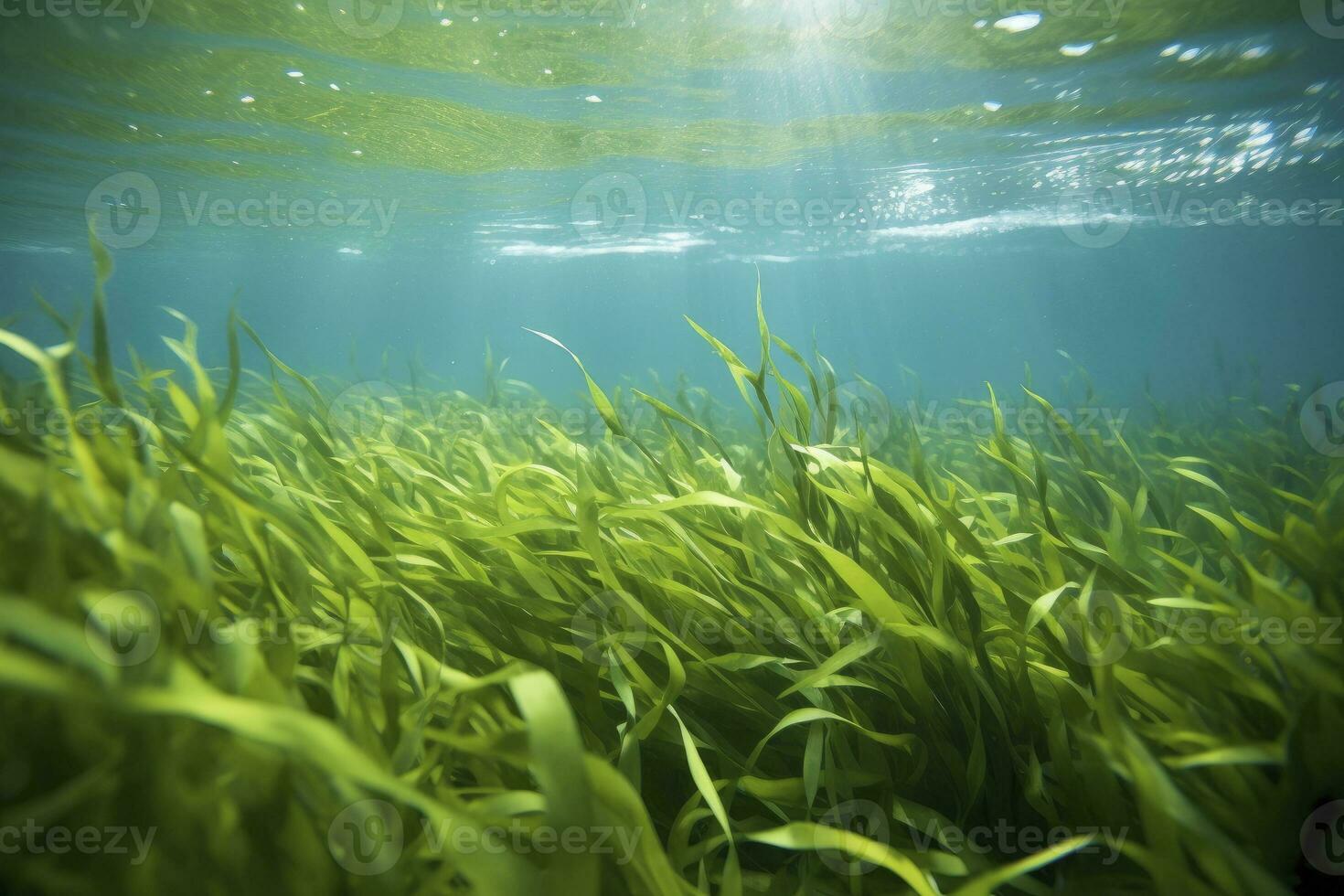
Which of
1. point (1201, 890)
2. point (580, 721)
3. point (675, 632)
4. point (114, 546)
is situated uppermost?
point (114, 546)

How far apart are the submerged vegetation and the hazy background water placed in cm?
248

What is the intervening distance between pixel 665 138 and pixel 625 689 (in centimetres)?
1414

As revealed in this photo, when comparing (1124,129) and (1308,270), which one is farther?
(1308,270)

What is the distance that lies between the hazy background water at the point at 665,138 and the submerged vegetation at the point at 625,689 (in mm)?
2478

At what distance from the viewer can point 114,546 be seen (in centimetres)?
103

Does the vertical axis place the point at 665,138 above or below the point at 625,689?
above

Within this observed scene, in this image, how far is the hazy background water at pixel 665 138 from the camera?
8.83 metres

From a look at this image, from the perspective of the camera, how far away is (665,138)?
1347 centimetres

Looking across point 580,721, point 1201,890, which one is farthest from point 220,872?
point 1201,890

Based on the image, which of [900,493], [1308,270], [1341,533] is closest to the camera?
[900,493]

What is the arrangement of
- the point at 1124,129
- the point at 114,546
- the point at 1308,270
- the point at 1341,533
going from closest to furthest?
the point at 114,546 < the point at 1341,533 < the point at 1124,129 < the point at 1308,270

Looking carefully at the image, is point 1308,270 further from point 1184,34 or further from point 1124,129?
point 1184,34

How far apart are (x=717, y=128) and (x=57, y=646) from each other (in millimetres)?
14173

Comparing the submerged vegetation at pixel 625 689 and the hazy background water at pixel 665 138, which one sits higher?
the hazy background water at pixel 665 138
